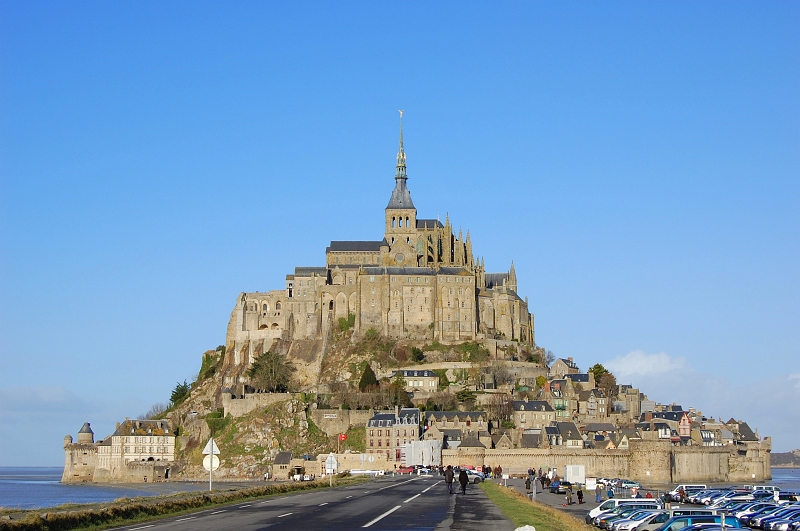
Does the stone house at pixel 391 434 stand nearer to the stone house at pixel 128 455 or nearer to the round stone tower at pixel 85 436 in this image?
the stone house at pixel 128 455

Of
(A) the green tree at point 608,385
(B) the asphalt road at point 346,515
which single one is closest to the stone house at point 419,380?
(A) the green tree at point 608,385

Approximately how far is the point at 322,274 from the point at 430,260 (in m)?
14.9

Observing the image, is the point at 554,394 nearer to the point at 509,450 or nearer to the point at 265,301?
the point at 509,450

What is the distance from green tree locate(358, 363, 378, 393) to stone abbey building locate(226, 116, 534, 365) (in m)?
9.75

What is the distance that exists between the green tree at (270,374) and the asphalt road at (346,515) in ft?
257

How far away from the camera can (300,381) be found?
130250 millimetres

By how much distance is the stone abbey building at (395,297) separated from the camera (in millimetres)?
131125

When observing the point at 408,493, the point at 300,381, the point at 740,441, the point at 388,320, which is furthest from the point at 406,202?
the point at 408,493

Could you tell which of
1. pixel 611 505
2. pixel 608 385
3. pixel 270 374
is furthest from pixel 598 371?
pixel 611 505

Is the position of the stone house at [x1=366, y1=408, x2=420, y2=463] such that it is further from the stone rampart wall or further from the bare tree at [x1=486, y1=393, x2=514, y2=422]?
the bare tree at [x1=486, y1=393, x2=514, y2=422]

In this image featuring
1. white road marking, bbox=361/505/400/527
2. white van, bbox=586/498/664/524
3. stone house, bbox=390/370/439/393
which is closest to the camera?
white road marking, bbox=361/505/400/527

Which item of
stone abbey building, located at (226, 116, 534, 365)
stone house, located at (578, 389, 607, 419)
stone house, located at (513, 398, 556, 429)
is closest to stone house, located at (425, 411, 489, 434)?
stone house, located at (513, 398, 556, 429)

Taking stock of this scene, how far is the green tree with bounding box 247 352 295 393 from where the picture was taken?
409ft

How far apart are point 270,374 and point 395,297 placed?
18.6m
